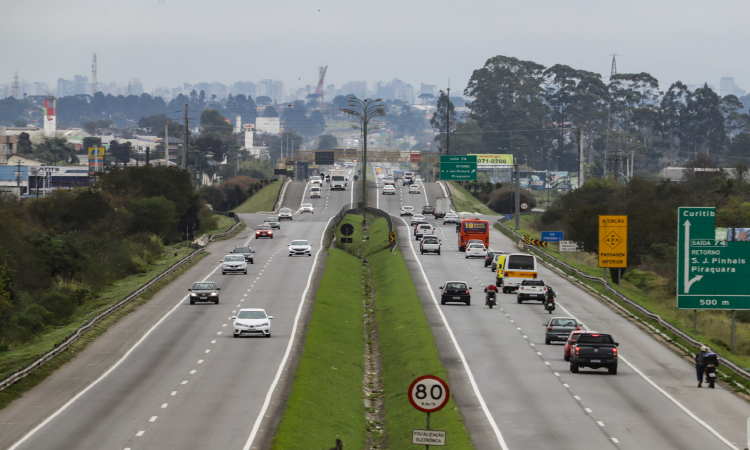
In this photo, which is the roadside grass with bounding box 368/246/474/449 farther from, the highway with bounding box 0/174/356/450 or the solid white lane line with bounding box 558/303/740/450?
the solid white lane line with bounding box 558/303/740/450

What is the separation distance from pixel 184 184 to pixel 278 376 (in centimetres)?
6755

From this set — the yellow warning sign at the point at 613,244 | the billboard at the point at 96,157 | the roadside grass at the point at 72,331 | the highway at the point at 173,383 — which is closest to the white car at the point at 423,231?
the roadside grass at the point at 72,331

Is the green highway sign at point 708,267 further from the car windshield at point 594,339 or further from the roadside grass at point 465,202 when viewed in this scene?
the roadside grass at point 465,202

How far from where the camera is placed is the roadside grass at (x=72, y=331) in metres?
31.5

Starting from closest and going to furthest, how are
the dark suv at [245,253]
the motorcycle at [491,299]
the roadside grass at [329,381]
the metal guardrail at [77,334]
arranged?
the roadside grass at [329,381], the metal guardrail at [77,334], the motorcycle at [491,299], the dark suv at [245,253]

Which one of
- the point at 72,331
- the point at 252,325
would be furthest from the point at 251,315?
the point at 72,331

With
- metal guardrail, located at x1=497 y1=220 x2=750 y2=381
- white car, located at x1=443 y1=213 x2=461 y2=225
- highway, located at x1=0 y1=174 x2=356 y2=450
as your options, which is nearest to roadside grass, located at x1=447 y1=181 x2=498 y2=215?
white car, located at x1=443 y1=213 x2=461 y2=225

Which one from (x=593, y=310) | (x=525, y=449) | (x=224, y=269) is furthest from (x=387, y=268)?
(x=525, y=449)

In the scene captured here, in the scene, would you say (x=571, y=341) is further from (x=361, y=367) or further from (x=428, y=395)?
(x=428, y=395)

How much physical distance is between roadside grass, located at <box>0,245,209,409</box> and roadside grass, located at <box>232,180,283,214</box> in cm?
5978

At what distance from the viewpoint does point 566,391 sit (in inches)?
1205

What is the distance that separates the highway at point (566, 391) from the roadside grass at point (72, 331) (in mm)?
13590

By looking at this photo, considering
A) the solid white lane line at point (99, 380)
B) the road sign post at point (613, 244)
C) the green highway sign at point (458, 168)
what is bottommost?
the solid white lane line at point (99, 380)

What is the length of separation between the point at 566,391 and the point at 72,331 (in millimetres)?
21489
